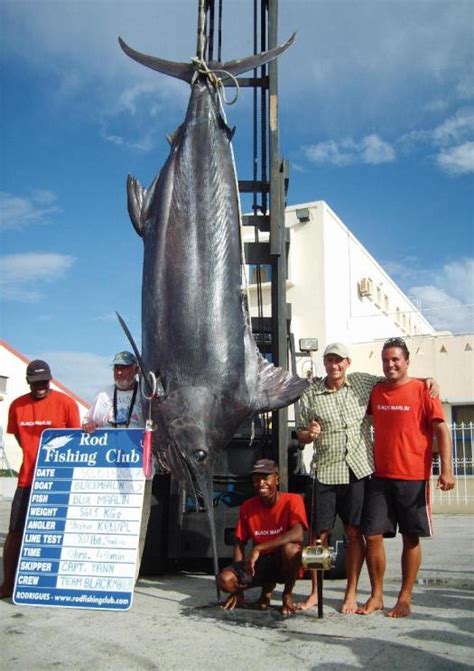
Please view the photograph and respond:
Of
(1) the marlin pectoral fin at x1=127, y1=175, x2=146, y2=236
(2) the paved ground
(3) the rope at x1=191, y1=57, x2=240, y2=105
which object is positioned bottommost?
(2) the paved ground

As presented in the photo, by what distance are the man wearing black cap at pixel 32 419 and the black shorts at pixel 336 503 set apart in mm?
1332

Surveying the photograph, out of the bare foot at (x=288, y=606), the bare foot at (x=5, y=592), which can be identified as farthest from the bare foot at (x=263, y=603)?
the bare foot at (x=5, y=592)

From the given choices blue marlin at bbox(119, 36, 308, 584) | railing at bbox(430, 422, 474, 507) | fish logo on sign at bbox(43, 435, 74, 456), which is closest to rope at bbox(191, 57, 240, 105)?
blue marlin at bbox(119, 36, 308, 584)

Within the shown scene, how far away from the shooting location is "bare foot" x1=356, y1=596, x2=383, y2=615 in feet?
9.93

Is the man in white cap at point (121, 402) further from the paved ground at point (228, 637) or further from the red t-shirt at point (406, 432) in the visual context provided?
the red t-shirt at point (406, 432)

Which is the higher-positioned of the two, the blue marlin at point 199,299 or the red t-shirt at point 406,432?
the blue marlin at point 199,299

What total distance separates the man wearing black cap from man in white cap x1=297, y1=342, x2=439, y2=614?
51.0 inches

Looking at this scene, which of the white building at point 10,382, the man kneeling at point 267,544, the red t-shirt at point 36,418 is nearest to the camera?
the man kneeling at point 267,544

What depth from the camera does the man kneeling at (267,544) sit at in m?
3.07

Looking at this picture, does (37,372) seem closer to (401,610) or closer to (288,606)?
(288,606)

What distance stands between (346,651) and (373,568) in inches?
29.6

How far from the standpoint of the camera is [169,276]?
307 cm

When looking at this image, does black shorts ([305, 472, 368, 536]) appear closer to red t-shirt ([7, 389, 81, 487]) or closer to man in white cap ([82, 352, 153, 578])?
man in white cap ([82, 352, 153, 578])

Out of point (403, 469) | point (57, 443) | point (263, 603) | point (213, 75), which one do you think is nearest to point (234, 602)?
point (263, 603)
